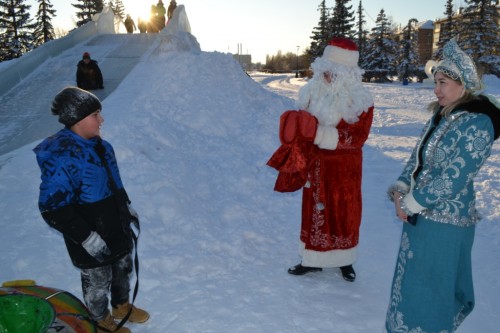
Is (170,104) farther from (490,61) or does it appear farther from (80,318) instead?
(490,61)

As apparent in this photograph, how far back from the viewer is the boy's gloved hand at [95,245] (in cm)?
→ 251

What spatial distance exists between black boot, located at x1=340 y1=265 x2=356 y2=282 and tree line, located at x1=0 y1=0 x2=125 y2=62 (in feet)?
125

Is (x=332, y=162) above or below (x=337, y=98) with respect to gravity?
below

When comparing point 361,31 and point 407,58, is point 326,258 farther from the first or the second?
point 361,31

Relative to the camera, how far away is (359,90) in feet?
12.3

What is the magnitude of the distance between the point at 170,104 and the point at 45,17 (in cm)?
4035

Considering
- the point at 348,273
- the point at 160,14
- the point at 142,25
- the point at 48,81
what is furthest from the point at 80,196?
the point at 142,25

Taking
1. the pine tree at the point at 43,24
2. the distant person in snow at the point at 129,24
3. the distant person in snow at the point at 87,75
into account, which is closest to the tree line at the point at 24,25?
the pine tree at the point at 43,24

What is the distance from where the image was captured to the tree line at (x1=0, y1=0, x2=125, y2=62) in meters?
36.5

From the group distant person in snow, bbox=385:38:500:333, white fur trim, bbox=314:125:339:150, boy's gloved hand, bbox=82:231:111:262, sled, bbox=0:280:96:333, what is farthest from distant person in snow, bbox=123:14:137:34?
distant person in snow, bbox=385:38:500:333

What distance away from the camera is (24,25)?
3856 centimetres

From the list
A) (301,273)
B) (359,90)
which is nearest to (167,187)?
(301,273)

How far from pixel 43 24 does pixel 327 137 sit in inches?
1814

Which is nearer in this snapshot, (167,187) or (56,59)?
(167,187)
